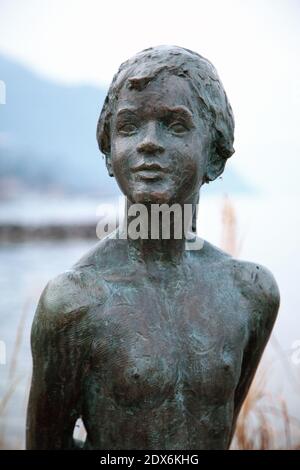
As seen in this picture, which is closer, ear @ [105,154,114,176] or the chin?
the chin

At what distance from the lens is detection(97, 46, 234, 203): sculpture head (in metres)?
1.75

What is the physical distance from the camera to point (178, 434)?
1.83m

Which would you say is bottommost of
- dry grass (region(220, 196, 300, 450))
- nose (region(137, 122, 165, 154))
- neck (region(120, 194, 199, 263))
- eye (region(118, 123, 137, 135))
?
dry grass (region(220, 196, 300, 450))

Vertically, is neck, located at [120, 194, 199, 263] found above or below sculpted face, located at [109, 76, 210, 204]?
below

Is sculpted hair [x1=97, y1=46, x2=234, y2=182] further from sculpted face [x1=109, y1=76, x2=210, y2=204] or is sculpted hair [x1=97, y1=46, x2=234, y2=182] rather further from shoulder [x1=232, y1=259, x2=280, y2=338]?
shoulder [x1=232, y1=259, x2=280, y2=338]

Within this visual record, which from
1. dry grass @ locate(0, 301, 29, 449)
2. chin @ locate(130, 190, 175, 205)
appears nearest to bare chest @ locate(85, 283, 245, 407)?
chin @ locate(130, 190, 175, 205)

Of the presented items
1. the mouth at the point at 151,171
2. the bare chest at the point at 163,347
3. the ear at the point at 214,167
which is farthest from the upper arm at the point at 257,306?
the mouth at the point at 151,171

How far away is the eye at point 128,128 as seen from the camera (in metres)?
1.79

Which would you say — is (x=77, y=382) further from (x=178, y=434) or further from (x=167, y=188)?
(x=167, y=188)

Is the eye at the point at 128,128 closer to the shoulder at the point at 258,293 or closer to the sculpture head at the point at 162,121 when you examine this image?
the sculpture head at the point at 162,121

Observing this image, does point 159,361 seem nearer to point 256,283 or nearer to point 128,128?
point 256,283

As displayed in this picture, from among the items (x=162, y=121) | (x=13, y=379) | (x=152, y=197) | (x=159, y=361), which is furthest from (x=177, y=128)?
(x=13, y=379)

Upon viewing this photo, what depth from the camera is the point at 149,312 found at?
1.82m
